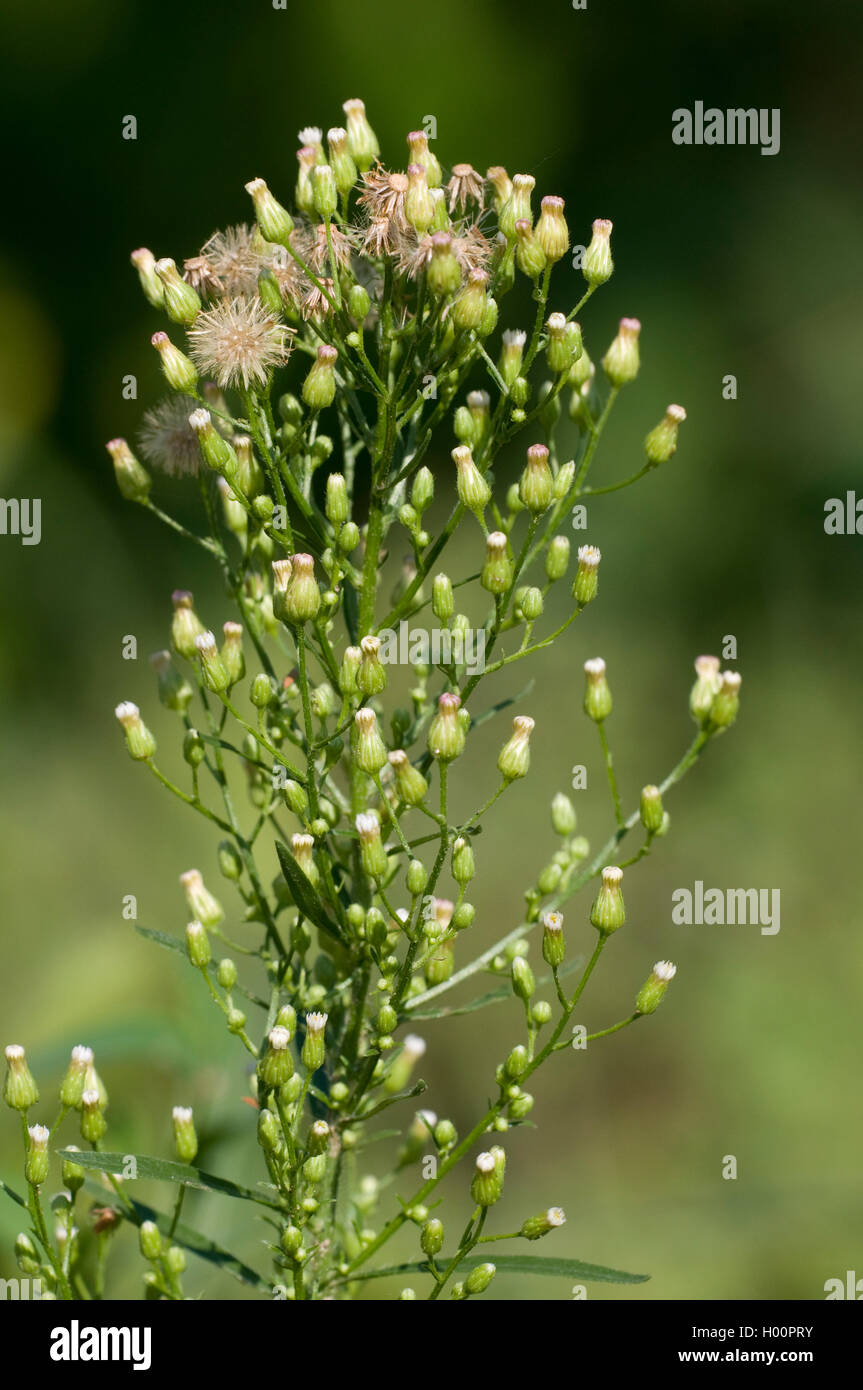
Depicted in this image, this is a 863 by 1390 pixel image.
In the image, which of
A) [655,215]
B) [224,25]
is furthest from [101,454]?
[655,215]

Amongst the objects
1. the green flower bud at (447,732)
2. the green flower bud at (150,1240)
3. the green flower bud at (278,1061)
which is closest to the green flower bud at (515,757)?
the green flower bud at (447,732)

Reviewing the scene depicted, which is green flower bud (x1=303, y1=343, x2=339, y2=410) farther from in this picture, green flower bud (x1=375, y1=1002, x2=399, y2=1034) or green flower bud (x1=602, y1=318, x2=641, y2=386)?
green flower bud (x1=375, y1=1002, x2=399, y2=1034)

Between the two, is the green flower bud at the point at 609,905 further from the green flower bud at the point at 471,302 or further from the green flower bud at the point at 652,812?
the green flower bud at the point at 471,302

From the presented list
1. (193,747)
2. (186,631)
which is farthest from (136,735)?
(186,631)

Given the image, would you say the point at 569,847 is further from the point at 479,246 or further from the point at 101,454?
the point at 101,454

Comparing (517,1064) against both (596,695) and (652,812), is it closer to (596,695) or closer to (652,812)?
(652,812)
